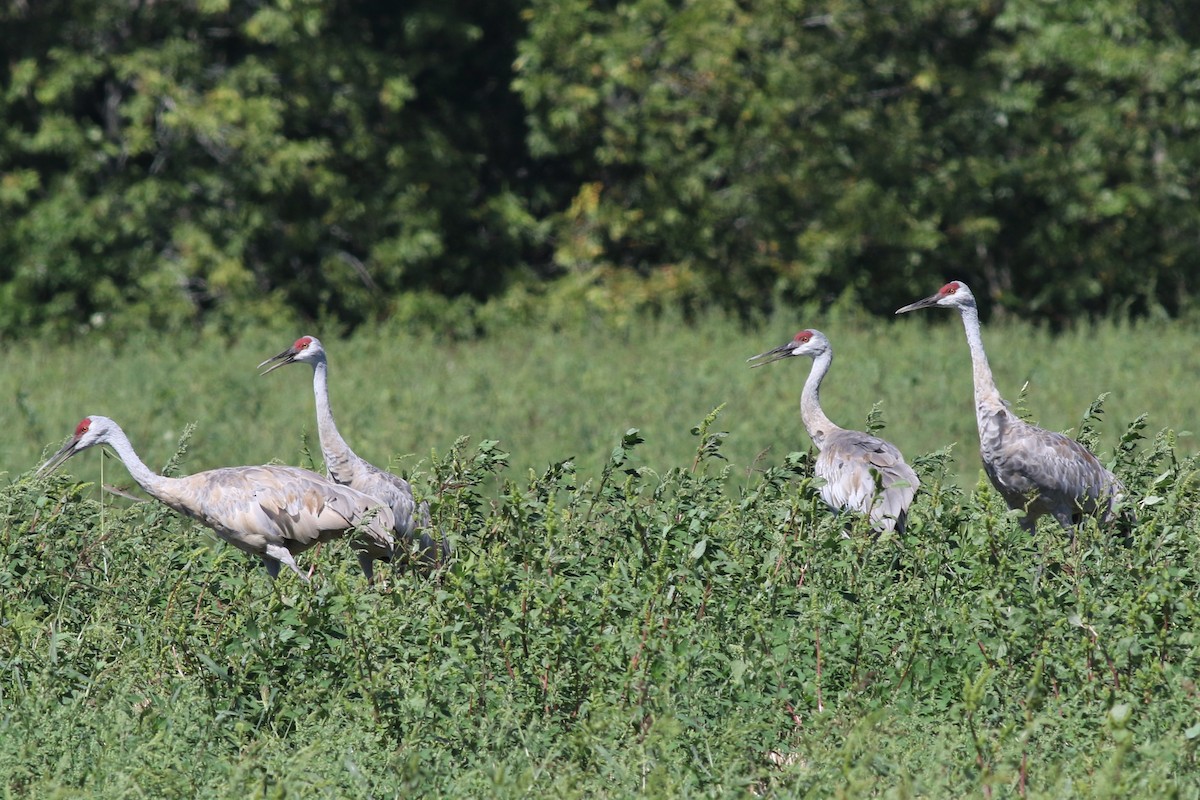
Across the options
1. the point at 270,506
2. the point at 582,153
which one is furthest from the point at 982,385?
the point at 582,153

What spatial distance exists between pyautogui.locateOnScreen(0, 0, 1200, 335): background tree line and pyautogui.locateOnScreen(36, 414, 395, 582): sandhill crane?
9939mm

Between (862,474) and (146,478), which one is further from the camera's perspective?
(862,474)

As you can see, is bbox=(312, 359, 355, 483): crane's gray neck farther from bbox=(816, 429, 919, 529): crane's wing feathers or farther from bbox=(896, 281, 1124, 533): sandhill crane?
bbox=(896, 281, 1124, 533): sandhill crane

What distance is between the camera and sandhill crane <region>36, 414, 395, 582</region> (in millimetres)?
6715

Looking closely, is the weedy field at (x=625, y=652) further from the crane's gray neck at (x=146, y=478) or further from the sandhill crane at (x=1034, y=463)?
the sandhill crane at (x=1034, y=463)

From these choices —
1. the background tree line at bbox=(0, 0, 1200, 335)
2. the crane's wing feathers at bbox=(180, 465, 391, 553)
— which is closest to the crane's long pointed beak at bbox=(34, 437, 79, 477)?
the crane's wing feathers at bbox=(180, 465, 391, 553)

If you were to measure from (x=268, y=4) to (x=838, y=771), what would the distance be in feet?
45.7

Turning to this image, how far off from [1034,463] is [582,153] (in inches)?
473

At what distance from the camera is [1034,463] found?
283 inches

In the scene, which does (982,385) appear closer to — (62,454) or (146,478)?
(146,478)

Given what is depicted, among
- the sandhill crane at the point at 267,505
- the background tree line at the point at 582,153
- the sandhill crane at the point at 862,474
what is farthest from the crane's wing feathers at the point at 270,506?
the background tree line at the point at 582,153

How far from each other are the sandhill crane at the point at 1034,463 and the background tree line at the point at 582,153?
9.88 meters

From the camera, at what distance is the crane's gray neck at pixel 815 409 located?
316 inches

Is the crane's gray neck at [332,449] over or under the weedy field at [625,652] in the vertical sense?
under
